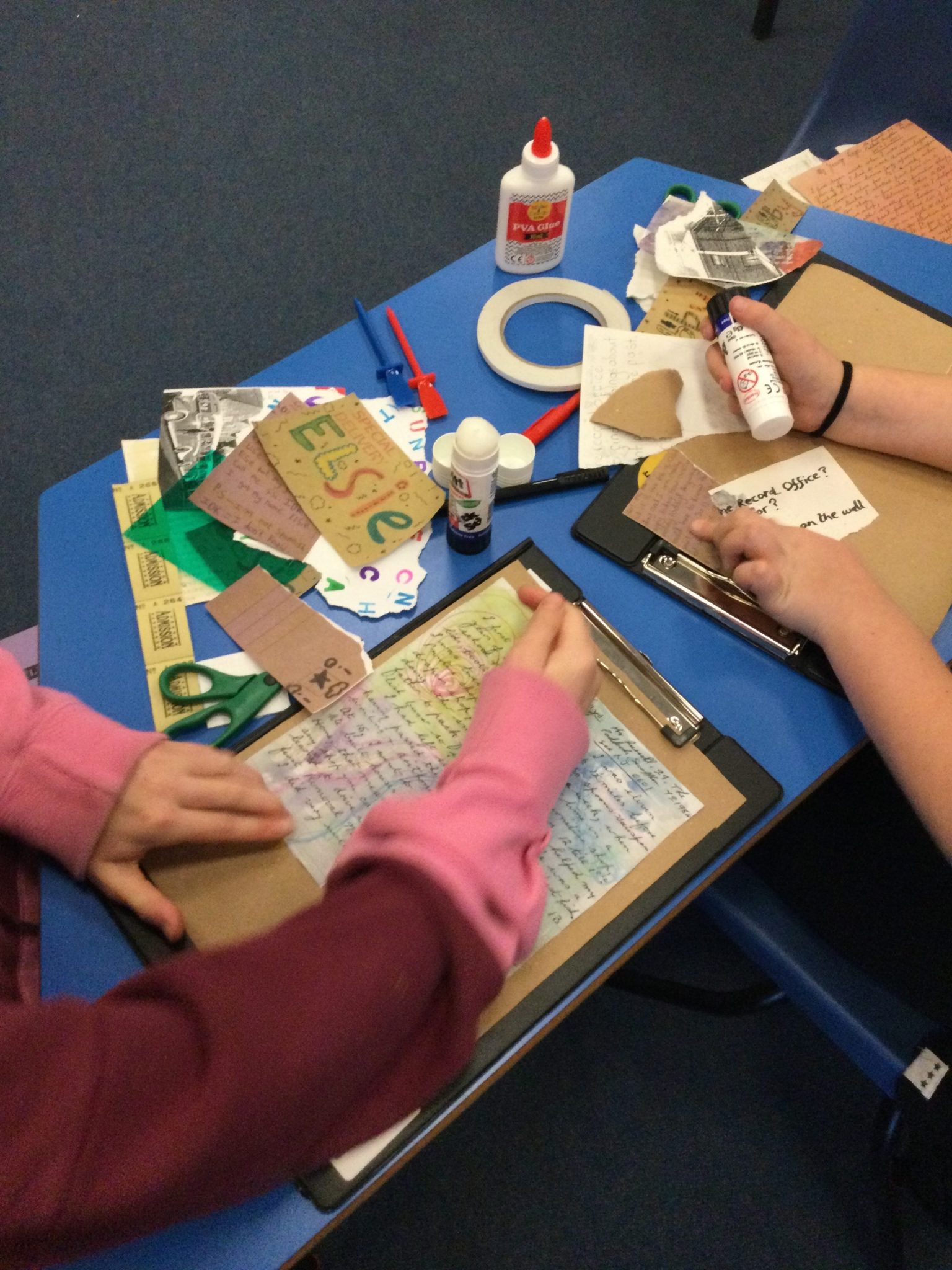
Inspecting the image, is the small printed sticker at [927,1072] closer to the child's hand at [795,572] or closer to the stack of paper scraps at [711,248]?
the child's hand at [795,572]

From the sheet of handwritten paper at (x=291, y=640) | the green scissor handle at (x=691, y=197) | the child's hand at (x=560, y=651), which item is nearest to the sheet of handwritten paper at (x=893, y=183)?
the green scissor handle at (x=691, y=197)

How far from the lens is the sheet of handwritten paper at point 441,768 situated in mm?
597

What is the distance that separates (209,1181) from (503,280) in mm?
849

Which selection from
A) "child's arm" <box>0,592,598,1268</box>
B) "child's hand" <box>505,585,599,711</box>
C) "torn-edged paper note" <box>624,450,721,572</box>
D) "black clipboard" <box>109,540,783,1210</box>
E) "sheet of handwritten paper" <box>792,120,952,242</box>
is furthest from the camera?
"sheet of handwritten paper" <box>792,120,952,242</box>

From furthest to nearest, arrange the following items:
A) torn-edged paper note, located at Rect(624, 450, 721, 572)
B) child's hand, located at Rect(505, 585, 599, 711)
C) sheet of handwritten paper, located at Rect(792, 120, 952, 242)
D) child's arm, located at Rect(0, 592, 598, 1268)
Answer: sheet of handwritten paper, located at Rect(792, 120, 952, 242) → torn-edged paper note, located at Rect(624, 450, 721, 572) → child's hand, located at Rect(505, 585, 599, 711) → child's arm, located at Rect(0, 592, 598, 1268)

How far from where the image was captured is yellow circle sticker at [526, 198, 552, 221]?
820 mm

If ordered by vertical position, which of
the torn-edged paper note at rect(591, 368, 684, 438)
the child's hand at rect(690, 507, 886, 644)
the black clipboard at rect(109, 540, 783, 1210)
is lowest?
the black clipboard at rect(109, 540, 783, 1210)

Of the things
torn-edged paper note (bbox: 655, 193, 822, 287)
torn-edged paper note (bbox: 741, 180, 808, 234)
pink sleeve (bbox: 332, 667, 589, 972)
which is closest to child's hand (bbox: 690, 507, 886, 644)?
pink sleeve (bbox: 332, 667, 589, 972)

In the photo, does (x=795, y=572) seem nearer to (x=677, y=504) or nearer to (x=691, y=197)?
A: (x=677, y=504)

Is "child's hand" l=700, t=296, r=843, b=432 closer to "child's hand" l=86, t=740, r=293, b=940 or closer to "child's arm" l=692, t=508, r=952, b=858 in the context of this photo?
"child's arm" l=692, t=508, r=952, b=858

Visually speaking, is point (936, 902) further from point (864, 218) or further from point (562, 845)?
point (864, 218)

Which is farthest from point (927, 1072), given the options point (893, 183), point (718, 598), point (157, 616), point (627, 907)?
point (893, 183)

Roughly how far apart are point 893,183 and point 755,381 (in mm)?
514

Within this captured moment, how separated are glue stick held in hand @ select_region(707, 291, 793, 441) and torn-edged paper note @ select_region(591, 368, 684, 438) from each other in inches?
2.4
